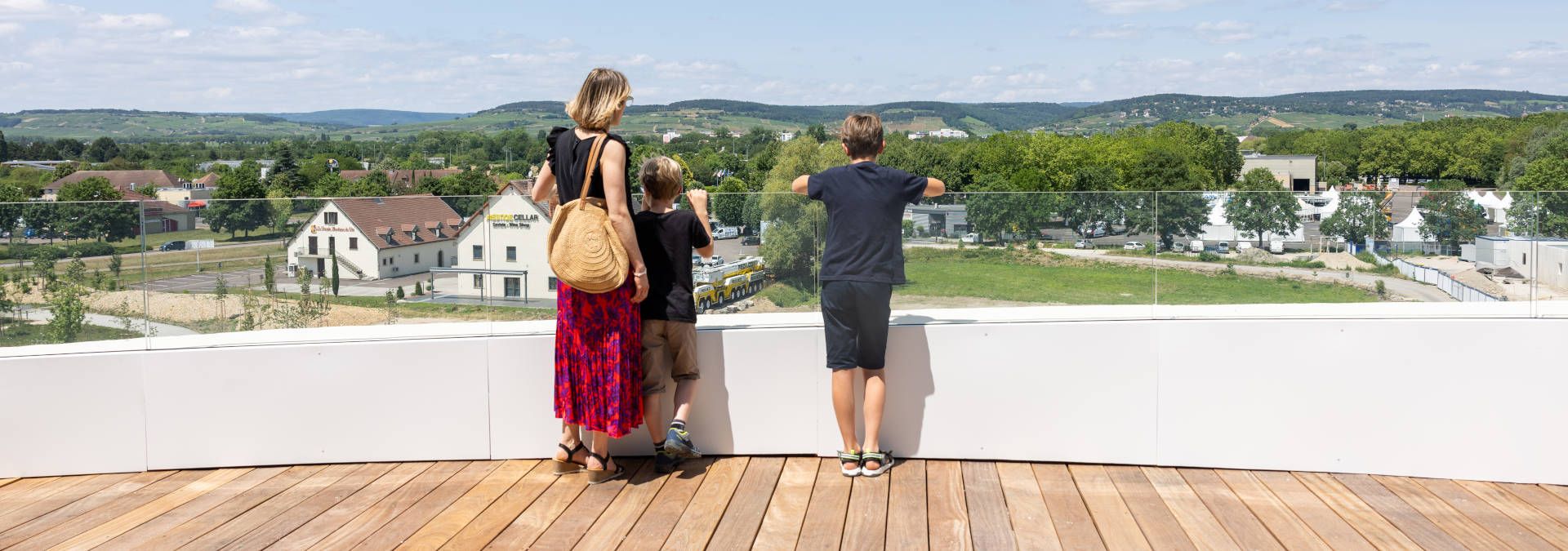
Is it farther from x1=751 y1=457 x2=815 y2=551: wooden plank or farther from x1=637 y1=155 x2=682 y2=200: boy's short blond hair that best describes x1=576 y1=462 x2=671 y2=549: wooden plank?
x1=637 y1=155 x2=682 y2=200: boy's short blond hair

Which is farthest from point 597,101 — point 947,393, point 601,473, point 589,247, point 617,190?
point 947,393

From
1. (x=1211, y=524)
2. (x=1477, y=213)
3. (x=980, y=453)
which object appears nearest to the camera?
(x=1211, y=524)

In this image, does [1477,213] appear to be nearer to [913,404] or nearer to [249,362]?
[913,404]

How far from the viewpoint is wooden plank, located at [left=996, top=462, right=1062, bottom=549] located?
10.0 feet

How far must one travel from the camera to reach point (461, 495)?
3.55 meters

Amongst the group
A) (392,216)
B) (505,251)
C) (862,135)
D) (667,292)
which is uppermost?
(862,135)

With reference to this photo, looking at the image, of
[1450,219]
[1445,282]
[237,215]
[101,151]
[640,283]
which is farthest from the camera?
[101,151]

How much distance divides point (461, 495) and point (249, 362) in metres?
1.05

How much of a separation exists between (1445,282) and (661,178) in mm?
3430

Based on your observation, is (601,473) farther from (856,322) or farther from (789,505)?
(856,322)

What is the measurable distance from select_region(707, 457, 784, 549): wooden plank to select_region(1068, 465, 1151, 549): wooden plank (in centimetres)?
66

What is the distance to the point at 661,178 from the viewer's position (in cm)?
368

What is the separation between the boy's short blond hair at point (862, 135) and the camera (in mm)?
3672

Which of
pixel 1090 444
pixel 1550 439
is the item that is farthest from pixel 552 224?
pixel 1550 439
